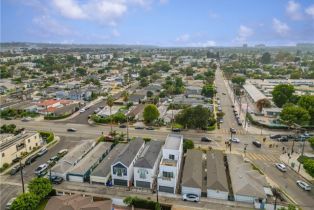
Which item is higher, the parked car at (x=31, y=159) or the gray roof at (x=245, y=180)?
the gray roof at (x=245, y=180)

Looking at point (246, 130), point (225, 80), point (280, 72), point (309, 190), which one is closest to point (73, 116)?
point (246, 130)

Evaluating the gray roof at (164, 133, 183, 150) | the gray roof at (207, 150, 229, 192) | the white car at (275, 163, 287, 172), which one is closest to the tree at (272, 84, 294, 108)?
the white car at (275, 163, 287, 172)

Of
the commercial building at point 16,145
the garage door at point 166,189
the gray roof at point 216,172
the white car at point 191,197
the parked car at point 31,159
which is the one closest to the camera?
the white car at point 191,197

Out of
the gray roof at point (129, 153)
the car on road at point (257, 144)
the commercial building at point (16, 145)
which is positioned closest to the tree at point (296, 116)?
the car on road at point (257, 144)

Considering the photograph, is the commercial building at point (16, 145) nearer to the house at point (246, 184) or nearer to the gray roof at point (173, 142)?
the gray roof at point (173, 142)

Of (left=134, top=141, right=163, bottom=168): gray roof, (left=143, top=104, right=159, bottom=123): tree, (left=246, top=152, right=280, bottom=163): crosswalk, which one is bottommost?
(left=246, top=152, right=280, bottom=163): crosswalk

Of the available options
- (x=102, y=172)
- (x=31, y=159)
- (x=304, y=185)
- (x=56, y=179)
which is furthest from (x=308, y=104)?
(x=31, y=159)

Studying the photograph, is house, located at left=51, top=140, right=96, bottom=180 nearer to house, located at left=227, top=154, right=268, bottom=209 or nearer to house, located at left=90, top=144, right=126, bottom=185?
house, located at left=90, top=144, right=126, bottom=185
